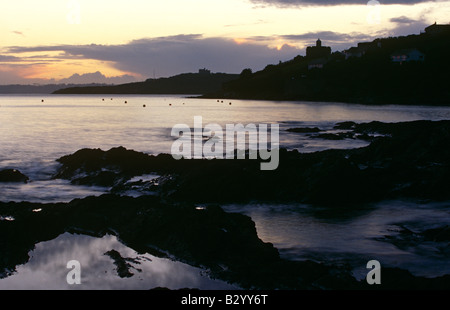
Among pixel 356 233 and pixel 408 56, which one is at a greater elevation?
pixel 408 56

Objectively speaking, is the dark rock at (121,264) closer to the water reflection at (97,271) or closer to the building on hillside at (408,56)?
the water reflection at (97,271)

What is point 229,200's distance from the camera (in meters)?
19.4

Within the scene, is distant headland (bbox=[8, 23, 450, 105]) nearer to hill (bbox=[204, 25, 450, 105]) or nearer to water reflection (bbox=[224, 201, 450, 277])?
hill (bbox=[204, 25, 450, 105])

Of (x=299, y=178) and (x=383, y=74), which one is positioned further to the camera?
(x=383, y=74)

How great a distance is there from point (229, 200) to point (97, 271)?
8.39 m

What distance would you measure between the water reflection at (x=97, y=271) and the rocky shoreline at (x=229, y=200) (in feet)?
0.76

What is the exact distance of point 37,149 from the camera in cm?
4500

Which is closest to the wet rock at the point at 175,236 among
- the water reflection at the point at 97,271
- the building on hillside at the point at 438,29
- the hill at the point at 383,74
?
the water reflection at the point at 97,271

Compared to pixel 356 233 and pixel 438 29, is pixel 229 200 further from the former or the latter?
pixel 438 29

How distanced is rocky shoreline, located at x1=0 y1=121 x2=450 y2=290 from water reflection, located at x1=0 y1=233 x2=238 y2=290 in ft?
0.76

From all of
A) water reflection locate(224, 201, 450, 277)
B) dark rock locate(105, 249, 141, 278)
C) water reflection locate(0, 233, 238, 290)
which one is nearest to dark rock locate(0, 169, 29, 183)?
water reflection locate(224, 201, 450, 277)

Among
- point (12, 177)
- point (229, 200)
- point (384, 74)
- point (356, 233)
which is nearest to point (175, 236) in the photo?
point (356, 233)

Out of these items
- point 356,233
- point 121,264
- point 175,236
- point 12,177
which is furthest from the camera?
point 12,177
